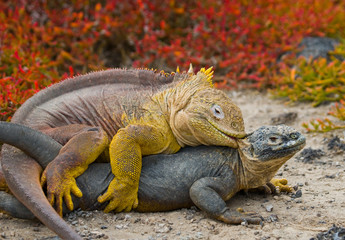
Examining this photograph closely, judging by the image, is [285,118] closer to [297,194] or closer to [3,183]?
[297,194]

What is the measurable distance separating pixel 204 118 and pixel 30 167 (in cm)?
136

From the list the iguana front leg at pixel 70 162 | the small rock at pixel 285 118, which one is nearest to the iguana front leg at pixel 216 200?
the iguana front leg at pixel 70 162

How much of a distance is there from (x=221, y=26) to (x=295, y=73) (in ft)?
4.98

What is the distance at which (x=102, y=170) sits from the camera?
4.33 metres

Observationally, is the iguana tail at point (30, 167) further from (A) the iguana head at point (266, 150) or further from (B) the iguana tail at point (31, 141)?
(A) the iguana head at point (266, 150)

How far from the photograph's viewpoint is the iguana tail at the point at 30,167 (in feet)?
11.9

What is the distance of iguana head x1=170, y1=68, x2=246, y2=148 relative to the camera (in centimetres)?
420

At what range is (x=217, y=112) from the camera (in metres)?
4.24

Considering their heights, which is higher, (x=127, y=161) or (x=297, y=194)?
(x=127, y=161)

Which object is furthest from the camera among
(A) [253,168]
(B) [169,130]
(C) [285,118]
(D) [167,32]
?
(D) [167,32]

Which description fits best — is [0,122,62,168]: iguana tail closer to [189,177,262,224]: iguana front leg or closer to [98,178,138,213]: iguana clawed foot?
[98,178,138,213]: iguana clawed foot

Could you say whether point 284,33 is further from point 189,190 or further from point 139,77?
point 189,190

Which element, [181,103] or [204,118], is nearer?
[204,118]

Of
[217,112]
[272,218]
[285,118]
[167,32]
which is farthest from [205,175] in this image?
[167,32]
